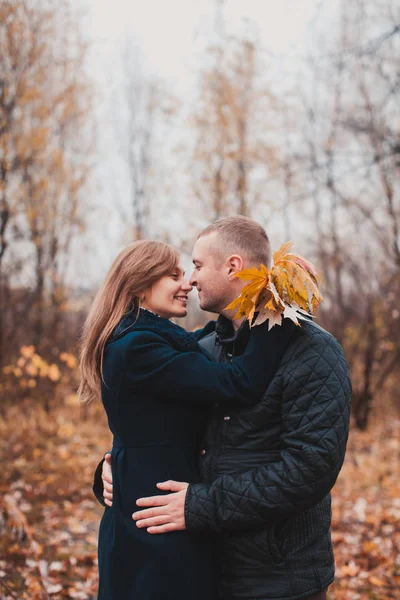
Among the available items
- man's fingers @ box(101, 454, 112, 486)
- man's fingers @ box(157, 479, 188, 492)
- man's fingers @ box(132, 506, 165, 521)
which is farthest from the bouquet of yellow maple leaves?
man's fingers @ box(101, 454, 112, 486)

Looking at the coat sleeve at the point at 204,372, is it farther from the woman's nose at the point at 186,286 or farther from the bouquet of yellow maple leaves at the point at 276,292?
the woman's nose at the point at 186,286

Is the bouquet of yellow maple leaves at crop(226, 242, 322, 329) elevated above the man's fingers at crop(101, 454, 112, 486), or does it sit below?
above

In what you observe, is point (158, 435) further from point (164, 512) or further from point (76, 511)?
point (76, 511)

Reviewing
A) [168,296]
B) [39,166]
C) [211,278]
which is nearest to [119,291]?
[168,296]

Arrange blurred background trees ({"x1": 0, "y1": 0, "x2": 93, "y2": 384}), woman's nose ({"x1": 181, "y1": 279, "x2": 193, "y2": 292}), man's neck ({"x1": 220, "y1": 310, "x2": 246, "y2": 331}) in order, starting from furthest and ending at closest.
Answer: blurred background trees ({"x1": 0, "y1": 0, "x2": 93, "y2": 384}) < woman's nose ({"x1": 181, "y1": 279, "x2": 193, "y2": 292}) < man's neck ({"x1": 220, "y1": 310, "x2": 246, "y2": 331})

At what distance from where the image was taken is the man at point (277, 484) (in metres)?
2.02

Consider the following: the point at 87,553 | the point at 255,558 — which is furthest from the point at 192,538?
the point at 87,553

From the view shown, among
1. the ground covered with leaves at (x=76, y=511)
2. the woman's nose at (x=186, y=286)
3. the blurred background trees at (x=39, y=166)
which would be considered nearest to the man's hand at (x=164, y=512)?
the woman's nose at (x=186, y=286)

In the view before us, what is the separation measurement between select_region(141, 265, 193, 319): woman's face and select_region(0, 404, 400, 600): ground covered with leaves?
2093mm

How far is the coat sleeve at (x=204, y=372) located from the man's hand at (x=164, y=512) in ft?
1.18

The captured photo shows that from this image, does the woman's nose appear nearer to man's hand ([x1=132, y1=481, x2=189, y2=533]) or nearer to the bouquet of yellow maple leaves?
the bouquet of yellow maple leaves

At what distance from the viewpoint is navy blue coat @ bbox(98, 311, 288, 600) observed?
6.96ft

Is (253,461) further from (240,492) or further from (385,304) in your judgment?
(385,304)

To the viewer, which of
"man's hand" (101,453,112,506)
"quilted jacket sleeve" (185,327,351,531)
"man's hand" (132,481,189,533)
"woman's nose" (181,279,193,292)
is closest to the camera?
"quilted jacket sleeve" (185,327,351,531)
